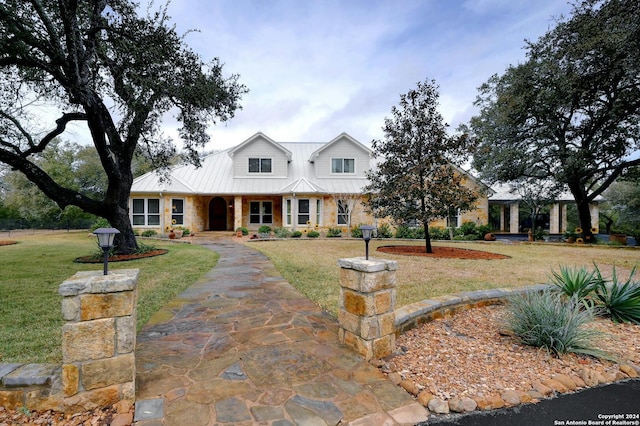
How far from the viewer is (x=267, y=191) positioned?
19094 mm

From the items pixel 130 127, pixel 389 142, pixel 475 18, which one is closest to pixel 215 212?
pixel 130 127

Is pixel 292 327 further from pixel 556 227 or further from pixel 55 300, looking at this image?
pixel 556 227

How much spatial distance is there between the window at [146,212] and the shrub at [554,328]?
62.1 feet

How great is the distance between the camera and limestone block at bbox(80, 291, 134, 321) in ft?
7.72

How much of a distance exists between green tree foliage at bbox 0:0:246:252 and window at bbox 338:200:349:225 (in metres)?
9.31

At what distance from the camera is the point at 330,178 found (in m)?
20.6

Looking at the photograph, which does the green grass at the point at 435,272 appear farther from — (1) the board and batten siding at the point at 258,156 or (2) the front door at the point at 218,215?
(2) the front door at the point at 218,215

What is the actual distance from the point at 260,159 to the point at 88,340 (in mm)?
18857

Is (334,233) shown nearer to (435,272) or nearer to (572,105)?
(435,272)

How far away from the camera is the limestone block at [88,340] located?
7.61 feet

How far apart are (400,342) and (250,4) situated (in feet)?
33.1

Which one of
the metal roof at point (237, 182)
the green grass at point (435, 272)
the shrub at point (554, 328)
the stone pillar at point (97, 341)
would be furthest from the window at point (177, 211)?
the shrub at point (554, 328)

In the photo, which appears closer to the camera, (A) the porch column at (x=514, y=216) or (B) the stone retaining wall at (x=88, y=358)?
(B) the stone retaining wall at (x=88, y=358)

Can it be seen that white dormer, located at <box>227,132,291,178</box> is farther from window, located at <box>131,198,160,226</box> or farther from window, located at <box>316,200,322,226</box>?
window, located at <box>131,198,160,226</box>
